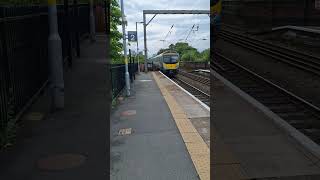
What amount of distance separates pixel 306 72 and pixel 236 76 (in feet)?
10.4

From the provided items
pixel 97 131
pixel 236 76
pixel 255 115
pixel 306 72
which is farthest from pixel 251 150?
pixel 236 76

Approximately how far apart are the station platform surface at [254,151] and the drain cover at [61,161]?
6.21 ft

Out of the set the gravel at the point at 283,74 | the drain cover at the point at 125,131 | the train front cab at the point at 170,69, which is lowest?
the train front cab at the point at 170,69

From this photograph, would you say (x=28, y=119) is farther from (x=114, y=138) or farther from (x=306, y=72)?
(x=306, y=72)

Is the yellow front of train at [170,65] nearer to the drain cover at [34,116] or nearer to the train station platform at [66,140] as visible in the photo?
the train station platform at [66,140]

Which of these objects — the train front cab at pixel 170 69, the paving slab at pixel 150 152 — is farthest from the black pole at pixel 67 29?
the train front cab at pixel 170 69

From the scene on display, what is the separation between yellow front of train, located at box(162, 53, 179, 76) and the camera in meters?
52.9

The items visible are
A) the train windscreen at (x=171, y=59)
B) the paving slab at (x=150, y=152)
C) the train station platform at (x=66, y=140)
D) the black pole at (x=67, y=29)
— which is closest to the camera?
the train station platform at (x=66, y=140)

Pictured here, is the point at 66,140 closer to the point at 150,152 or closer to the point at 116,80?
the point at 150,152

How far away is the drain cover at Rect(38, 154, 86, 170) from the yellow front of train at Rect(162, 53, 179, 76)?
Answer: 4674cm

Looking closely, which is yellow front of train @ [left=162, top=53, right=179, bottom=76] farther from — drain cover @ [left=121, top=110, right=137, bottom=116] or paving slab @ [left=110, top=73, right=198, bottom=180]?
paving slab @ [left=110, top=73, right=198, bottom=180]

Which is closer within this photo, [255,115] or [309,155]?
[309,155]

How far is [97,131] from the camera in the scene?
278 inches

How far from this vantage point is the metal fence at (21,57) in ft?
21.2
